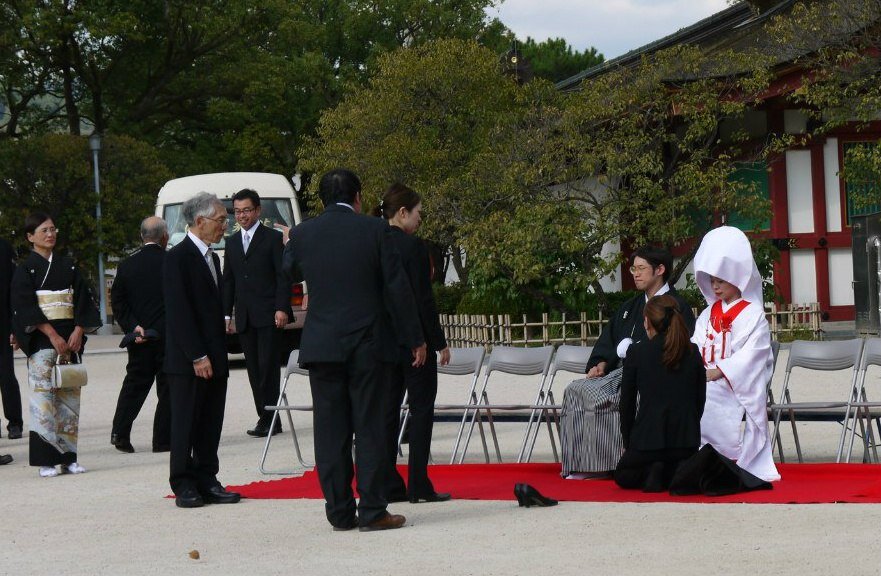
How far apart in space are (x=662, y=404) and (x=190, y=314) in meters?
2.65

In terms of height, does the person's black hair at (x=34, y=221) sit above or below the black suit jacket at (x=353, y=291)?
above

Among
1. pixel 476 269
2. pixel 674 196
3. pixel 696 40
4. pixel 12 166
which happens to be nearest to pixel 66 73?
pixel 12 166

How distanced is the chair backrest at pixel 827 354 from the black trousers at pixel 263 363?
4.00 m

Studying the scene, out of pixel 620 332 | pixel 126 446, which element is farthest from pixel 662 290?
pixel 126 446

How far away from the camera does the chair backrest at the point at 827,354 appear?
31.3 ft

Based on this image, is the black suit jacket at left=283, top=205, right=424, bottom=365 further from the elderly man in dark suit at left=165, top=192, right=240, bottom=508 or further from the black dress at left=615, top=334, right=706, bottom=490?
the black dress at left=615, top=334, right=706, bottom=490

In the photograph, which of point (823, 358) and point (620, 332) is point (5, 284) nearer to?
point (620, 332)

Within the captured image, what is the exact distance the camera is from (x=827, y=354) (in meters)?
9.69

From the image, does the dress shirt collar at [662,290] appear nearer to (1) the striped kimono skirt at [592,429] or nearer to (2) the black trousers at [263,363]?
(1) the striped kimono skirt at [592,429]

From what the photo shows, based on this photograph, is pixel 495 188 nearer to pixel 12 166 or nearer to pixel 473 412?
pixel 473 412

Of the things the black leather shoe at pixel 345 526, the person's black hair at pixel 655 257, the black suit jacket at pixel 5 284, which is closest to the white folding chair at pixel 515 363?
the person's black hair at pixel 655 257

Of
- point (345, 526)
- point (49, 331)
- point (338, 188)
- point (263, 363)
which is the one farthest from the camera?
point (263, 363)

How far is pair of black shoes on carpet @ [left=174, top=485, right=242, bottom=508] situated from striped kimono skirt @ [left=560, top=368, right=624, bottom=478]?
196cm

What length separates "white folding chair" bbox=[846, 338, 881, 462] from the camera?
889 cm
